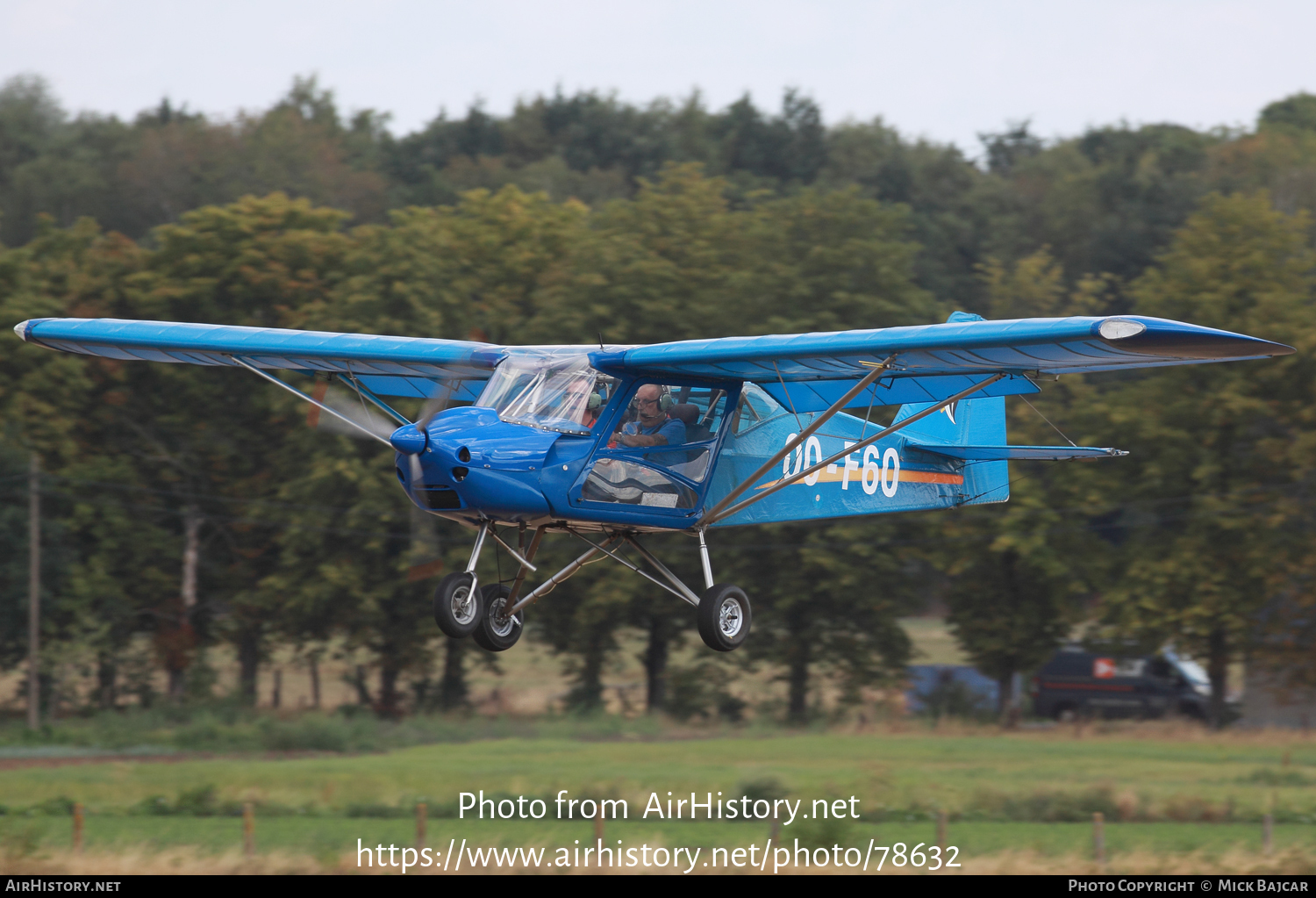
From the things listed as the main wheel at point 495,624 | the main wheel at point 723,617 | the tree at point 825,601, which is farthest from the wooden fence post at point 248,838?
the tree at point 825,601

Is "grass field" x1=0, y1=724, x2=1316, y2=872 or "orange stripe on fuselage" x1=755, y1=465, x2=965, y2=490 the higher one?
"orange stripe on fuselage" x1=755, y1=465, x2=965, y2=490

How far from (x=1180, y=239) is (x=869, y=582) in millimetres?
13514

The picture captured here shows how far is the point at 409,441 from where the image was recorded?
42.0 ft

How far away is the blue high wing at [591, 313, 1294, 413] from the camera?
12.0 metres

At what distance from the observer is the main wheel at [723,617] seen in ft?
47.4

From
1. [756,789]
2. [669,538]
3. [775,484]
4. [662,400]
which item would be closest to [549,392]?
[662,400]

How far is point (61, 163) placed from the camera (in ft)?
239

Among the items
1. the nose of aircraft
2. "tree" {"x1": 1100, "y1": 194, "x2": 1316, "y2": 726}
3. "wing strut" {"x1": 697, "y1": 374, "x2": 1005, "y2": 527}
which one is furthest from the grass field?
the nose of aircraft

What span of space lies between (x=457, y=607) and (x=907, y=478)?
6.56 m

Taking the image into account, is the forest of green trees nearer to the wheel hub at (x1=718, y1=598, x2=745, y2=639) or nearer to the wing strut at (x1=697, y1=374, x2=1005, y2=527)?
the wing strut at (x1=697, y1=374, x2=1005, y2=527)

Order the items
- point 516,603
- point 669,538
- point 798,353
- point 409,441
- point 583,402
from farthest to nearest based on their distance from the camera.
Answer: point 669,538, point 516,603, point 583,402, point 798,353, point 409,441

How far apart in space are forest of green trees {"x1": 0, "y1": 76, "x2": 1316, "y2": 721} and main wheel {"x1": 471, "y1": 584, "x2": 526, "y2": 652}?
25.0 meters

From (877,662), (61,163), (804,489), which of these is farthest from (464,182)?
(804,489)

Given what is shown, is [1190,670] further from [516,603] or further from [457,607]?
[457,607]
